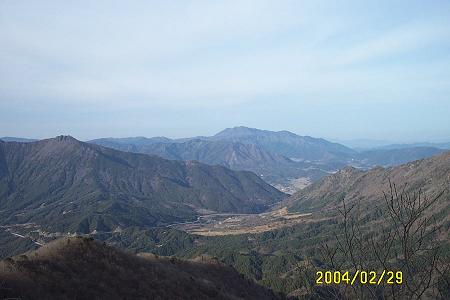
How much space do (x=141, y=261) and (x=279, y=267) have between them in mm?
→ 132054

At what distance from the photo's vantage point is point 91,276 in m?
47.3

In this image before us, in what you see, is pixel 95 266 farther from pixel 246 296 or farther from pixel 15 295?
pixel 246 296

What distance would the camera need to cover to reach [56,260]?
155ft

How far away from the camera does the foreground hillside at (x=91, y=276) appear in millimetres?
38000

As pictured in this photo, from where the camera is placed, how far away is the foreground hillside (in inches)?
1496

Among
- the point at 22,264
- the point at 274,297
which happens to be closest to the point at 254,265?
the point at 274,297
